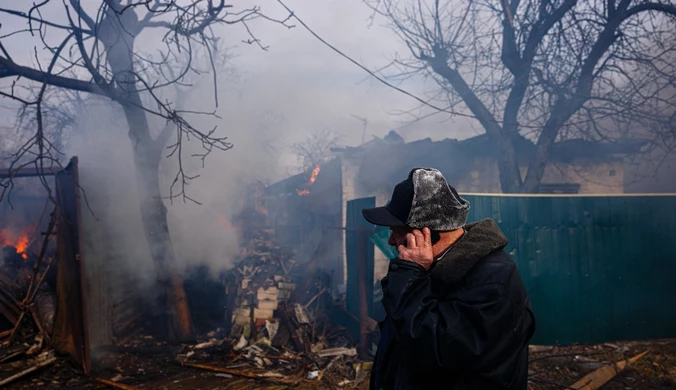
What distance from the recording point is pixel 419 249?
1.94 m

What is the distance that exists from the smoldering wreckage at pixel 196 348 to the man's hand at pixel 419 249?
4.37 m

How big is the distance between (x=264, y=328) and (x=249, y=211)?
1667 cm

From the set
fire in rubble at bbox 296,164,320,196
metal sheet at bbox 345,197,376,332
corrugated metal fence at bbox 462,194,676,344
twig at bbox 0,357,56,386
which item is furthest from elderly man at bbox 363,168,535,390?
fire in rubble at bbox 296,164,320,196

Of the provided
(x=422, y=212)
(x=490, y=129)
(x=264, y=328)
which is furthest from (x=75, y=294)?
(x=490, y=129)

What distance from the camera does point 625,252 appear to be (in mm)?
6906

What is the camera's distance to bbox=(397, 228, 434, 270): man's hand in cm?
192

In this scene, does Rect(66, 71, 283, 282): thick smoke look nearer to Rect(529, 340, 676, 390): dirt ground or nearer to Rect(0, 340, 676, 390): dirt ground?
Rect(0, 340, 676, 390): dirt ground

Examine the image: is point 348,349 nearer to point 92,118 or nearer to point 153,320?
point 153,320

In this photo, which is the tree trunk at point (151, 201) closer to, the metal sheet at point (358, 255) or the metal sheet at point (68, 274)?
the metal sheet at point (68, 274)

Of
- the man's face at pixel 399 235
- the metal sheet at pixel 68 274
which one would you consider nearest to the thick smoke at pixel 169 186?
the metal sheet at pixel 68 274

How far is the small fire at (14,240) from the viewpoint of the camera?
11.2m

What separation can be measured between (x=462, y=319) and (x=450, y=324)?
60 millimetres

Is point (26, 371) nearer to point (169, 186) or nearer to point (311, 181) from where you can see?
point (169, 186)

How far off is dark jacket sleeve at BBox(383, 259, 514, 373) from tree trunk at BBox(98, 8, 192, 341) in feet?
23.6
